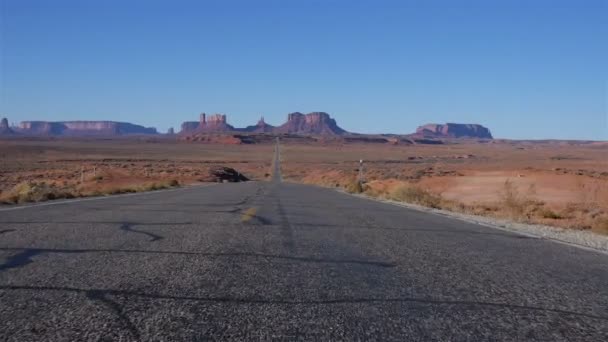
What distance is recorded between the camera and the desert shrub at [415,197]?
26727 mm

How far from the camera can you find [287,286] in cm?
653

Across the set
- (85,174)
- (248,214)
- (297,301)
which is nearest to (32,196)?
(248,214)

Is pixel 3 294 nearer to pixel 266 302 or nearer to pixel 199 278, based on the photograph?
pixel 199 278

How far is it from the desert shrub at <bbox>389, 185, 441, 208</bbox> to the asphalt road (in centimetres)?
1466

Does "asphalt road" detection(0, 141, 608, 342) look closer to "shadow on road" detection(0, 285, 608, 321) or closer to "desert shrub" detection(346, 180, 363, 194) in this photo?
"shadow on road" detection(0, 285, 608, 321)

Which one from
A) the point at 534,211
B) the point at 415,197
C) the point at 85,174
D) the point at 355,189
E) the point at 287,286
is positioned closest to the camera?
the point at 287,286

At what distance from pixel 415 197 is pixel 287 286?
23104 mm

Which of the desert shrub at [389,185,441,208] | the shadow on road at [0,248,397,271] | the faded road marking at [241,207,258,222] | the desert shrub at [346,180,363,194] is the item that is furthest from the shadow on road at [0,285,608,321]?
the desert shrub at [346,180,363,194]

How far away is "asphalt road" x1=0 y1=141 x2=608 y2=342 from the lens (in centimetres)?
493

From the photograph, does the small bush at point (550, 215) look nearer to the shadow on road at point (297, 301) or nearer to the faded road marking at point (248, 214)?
the faded road marking at point (248, 214)

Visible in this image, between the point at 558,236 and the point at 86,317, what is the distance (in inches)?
428

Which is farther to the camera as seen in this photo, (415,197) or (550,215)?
(415,197)

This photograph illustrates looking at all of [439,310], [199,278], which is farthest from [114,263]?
[439,310]

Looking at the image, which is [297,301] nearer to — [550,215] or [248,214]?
[248,214]
